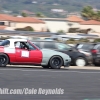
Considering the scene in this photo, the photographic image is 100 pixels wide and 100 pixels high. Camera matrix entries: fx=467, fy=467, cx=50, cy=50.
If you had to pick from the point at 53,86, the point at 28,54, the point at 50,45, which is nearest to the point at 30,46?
the point at 28,54

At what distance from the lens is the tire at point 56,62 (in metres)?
21.4

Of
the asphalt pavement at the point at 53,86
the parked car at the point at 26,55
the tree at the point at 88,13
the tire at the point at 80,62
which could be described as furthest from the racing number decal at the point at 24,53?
the tree at the point at 88,13

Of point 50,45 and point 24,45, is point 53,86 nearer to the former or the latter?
point 24,45

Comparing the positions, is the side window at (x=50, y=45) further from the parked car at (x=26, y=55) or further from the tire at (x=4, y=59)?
the tire at (x=4, y=59)

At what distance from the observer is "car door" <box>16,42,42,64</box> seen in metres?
21.0

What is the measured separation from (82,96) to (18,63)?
9291mm

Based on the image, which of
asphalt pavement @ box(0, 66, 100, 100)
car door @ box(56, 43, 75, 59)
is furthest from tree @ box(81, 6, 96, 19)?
asphalt pavement @ box(0, 66, 100, 100)

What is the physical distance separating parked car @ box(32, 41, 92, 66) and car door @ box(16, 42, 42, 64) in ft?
12.2

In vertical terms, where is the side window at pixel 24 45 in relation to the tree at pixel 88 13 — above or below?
below

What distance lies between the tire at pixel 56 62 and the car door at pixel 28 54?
583 millimetres

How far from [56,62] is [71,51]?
3.82 metres

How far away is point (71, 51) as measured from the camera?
2531cm

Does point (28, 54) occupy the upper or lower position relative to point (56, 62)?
upper

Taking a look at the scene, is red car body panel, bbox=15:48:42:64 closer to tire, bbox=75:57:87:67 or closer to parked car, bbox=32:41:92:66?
parked car, bbox=32:41:92:66
